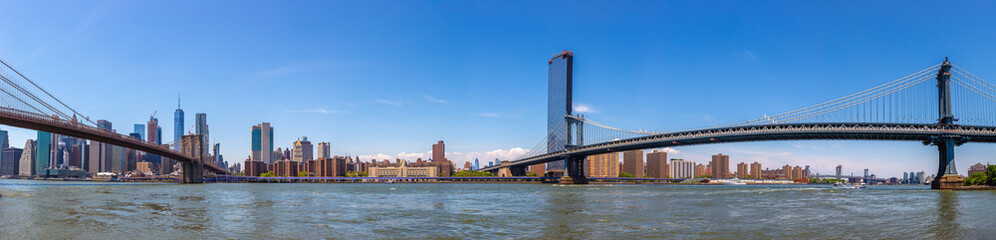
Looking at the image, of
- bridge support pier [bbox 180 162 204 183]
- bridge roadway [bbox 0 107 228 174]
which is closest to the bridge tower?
bridge roadway [bbox 0 107 228 174]

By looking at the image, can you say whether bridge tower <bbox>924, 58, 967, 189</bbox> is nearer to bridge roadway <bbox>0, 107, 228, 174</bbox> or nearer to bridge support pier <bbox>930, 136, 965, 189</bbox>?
bridge support pier <bbox>930, 136, 965, 189</bbox>

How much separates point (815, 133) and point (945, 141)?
14838 mm

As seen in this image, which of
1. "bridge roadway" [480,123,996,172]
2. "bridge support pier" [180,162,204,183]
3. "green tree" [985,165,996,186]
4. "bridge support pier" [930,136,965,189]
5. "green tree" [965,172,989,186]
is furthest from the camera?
"bridge support pier" [180,162,204,183]

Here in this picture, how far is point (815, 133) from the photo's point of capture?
277 feet

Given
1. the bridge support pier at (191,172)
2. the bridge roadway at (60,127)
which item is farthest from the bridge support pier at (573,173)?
the bridge roadway at (60,127)

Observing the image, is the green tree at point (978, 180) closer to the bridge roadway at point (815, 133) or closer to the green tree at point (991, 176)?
the green tree at point (991, 176)

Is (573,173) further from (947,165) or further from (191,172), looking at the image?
(191,172)

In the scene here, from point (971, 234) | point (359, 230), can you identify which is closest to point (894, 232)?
point (971, 234)

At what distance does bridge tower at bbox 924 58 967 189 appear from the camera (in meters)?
73.2

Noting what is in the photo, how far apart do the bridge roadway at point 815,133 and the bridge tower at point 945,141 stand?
0.84 metres

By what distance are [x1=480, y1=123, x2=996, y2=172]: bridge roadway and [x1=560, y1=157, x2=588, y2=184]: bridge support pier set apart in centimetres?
1897

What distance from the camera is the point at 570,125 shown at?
477 feet

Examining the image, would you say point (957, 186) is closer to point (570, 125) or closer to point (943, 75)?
point (943, 75)

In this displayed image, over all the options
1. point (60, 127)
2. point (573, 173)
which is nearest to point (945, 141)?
point (573, 173)
